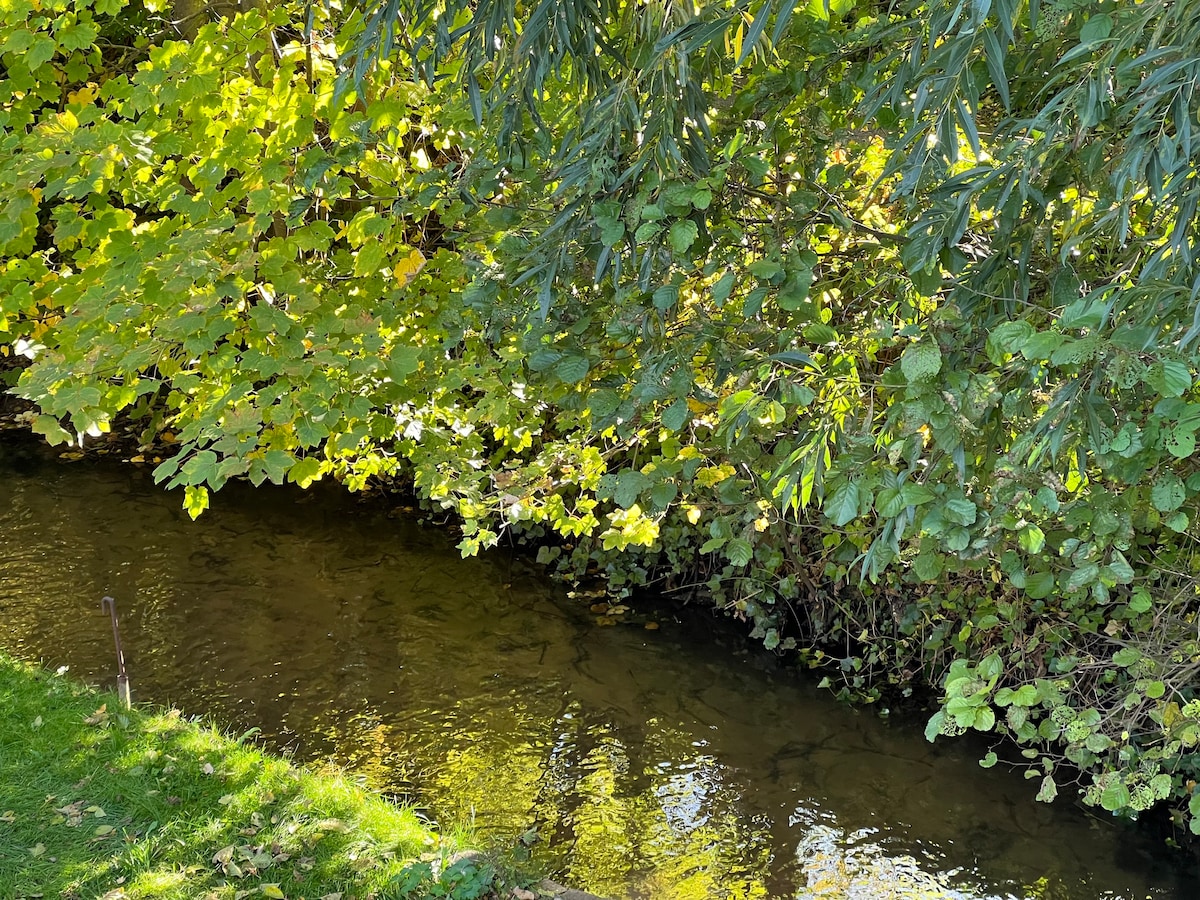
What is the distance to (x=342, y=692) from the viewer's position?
279 inches

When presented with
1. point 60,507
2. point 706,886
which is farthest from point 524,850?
point 60,507

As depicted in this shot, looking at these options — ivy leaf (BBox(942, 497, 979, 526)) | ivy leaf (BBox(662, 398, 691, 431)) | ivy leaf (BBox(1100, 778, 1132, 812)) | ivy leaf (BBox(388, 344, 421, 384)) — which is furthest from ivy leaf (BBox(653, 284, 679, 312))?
ivy leaf (BBox(1100, 778, 1132, 812))

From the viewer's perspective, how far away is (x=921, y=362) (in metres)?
2.32

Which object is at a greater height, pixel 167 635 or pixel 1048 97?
pixel 1048 97

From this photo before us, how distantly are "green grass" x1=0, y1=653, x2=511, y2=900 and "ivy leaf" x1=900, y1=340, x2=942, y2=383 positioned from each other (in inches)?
118

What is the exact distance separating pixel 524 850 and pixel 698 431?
8.02 feet

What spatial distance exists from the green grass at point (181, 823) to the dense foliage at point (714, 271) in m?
1.55

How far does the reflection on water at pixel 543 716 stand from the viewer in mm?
5375

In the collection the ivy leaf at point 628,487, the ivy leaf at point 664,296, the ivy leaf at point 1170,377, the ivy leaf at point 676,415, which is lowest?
the ivy leaf at point 628,487

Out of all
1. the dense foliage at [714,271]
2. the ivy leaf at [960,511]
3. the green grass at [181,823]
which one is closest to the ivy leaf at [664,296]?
the dense foliage at [714,271]

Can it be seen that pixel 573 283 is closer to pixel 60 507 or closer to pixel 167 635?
pixel 167 635

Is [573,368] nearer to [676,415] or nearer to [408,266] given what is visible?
[676,415]

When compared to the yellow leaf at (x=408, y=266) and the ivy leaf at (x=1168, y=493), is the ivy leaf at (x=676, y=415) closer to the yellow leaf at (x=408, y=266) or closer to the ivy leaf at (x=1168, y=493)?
the ivy leaf at (x=1168, y=493)

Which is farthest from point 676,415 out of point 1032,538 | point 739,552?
point 1032,538
